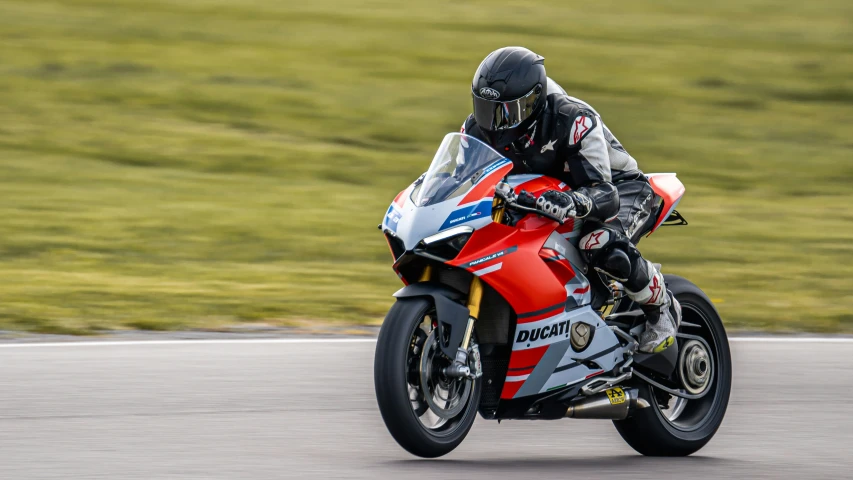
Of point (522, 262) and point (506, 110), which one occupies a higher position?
point (506, 110)

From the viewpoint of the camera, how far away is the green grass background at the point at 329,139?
11781 millimetres

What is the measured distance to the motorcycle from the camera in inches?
207

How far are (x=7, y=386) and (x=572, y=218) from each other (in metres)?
3.53

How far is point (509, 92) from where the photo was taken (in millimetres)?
5539

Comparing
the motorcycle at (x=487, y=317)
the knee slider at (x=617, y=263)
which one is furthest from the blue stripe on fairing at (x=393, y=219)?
the knee slider at (x=617, y=263)

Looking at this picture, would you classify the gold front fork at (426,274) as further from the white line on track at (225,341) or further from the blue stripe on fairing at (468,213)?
the white line on track at (225,341)

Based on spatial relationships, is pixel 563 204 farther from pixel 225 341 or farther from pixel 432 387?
pixel 225 341

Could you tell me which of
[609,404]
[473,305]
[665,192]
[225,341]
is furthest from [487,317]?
[225,341]

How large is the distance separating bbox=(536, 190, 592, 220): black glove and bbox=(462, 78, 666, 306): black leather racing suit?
3.7 inches

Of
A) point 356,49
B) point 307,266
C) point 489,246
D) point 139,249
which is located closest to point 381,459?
point 489,246

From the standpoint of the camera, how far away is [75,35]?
25.9m

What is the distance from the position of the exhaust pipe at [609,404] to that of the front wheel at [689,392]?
20 cm

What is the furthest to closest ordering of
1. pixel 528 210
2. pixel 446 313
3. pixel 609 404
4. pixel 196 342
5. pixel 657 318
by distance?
pixel 196 342
pixel 657 318
pixel 609 404
pixel 528 210
pixel 446 313

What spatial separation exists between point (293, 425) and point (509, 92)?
2020 millimetres
